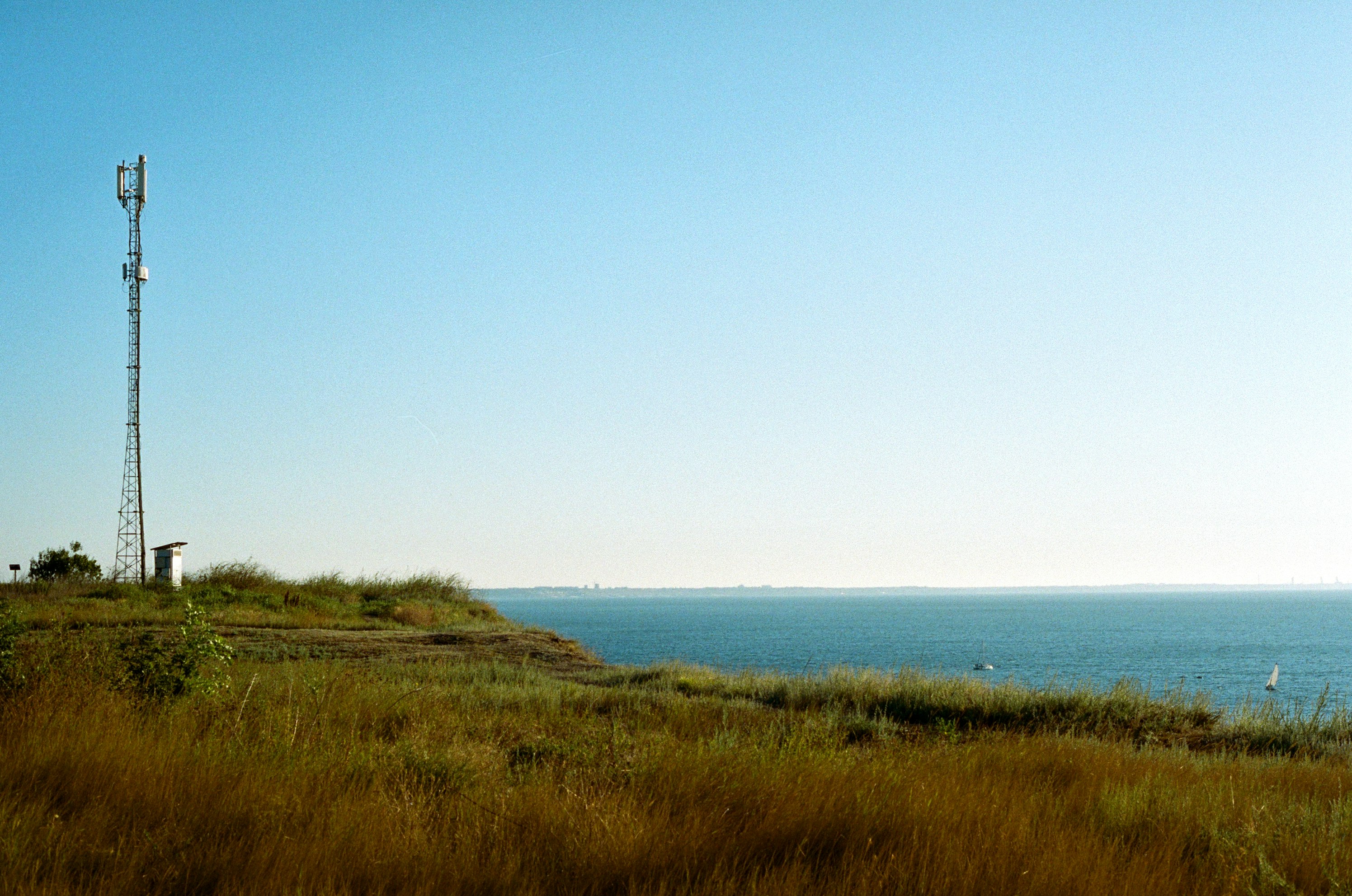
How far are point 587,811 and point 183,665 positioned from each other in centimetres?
524

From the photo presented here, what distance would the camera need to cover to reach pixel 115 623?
18.7 m

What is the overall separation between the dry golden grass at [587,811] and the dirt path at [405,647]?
22.2 feet

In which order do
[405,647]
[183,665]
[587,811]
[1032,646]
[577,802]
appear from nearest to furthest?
[587,811] → [577,802] → [183,665] → [405,647] → [1032,646]

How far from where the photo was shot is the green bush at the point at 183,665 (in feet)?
27.7

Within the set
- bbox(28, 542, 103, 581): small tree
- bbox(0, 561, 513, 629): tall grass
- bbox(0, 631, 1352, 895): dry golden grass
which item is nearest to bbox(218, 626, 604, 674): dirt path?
bbox(0, 561, 513, 629): tall grass

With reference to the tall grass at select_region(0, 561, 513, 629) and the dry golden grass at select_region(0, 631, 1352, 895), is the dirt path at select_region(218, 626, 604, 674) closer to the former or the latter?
the tall grass at select_region(0, 561, 513, 629)

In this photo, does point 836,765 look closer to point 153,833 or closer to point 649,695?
point 153,833

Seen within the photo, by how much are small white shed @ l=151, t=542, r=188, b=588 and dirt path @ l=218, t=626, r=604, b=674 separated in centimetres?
1082

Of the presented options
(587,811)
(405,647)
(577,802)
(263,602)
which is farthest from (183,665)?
(263,602)

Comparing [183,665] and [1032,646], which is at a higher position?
[183,665]

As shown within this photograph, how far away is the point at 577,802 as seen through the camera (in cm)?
554

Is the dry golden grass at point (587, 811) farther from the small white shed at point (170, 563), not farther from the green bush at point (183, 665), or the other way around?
the small white shed at point (170, 563)

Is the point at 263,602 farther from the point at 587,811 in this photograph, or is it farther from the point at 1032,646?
the point at 1032,646

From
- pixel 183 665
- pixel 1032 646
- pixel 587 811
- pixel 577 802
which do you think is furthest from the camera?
pixel 1032 646
